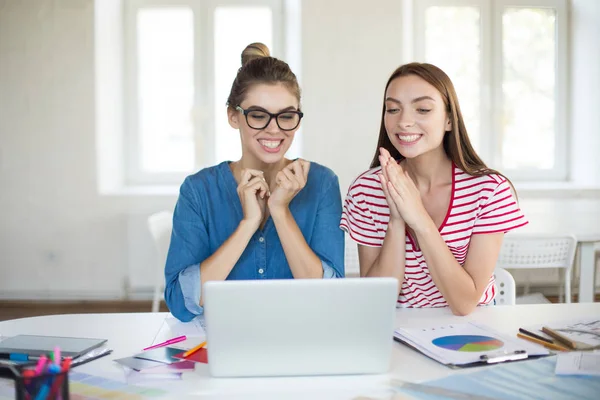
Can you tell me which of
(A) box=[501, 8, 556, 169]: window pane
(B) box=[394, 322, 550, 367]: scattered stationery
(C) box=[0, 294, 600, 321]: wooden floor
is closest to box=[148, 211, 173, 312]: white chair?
(C) box=[0, 294, 600, 321]: wooden floor

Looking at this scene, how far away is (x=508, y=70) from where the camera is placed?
514 centimetres

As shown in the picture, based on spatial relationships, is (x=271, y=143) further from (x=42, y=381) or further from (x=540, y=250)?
(x=540, y=250)

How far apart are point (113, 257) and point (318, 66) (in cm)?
197

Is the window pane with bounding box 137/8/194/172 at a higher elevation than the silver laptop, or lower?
higher

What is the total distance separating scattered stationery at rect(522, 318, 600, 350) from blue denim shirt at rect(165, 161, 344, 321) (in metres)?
0.59

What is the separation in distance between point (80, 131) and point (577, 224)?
10.7ft

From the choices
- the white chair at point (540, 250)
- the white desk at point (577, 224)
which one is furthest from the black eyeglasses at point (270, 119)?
the white desk at point (577, 224)

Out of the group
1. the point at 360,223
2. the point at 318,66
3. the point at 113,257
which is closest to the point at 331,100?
the point at 318,66

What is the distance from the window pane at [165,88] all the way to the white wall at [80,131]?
0.47 meters

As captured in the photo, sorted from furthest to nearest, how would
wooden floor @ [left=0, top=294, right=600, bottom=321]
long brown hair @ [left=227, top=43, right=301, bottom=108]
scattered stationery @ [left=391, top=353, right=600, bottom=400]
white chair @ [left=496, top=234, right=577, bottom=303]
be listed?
wooden floor @ [left=0, top=294, right=600, bottom=321]
white chair @ [left=496, top=234, right=577, bottom=303]
long brown hair @ [left=227, top=43, right=301, bottom=108]
scattered stationery @ [left=391, top=353, right=600, bottom=400]

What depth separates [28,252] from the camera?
479cm

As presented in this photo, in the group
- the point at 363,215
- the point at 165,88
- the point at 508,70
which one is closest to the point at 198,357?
the point at 363,215

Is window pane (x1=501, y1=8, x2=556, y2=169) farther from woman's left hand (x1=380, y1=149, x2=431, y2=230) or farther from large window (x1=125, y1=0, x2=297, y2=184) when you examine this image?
woman's left hand (x1=380, y1=149, x2=431, y2=230)

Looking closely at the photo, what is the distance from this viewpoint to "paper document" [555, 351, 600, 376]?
1251 mm
